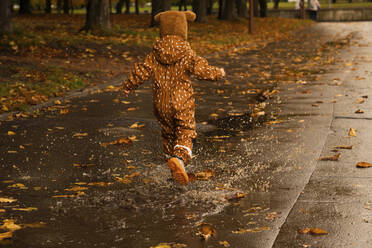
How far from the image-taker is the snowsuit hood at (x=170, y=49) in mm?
5723

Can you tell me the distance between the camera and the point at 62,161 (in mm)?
6637

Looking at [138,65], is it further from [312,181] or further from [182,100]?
[312,181]

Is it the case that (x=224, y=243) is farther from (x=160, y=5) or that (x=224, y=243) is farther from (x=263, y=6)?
(x=263, y=6)

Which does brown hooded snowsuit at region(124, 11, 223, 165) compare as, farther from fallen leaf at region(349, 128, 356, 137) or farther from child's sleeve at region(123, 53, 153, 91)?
fallen leaf at region(349, 128, 356, 137)

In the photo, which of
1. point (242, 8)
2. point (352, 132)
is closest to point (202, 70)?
point (352, 132)

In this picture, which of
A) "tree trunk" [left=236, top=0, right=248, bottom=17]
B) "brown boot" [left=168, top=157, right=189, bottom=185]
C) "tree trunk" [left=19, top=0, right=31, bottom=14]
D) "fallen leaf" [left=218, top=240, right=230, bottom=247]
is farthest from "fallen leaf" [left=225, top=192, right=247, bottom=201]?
"tree trunk" [left=19, top=0, right=31, bottom=14]

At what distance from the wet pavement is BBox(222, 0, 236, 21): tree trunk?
27964 mm

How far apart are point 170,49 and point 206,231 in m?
1.92

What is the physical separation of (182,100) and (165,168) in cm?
87

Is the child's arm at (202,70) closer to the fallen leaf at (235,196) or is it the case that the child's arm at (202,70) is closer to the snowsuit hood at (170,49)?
the snowsuit hood at (170,49)

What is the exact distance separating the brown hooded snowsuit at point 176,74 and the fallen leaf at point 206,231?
1266 millimetres

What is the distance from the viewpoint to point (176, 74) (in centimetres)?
577

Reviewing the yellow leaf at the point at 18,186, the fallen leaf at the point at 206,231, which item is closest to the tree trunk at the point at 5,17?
the yellow leaf at the point at 18,186

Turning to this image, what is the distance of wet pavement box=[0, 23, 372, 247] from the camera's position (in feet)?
14.5
